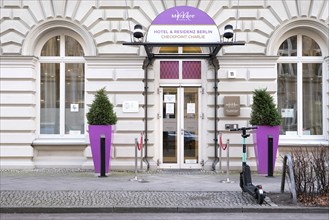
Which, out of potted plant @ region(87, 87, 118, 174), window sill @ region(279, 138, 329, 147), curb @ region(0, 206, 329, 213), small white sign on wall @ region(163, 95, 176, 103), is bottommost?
curb @ region(0, 206, 329, 213)

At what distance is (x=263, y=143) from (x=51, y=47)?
25.0 ft

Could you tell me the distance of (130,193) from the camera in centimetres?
1060

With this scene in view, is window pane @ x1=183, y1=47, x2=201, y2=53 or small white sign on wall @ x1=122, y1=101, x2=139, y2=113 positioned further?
window pane @ x1=183, y1=47, x2=201, y2=53

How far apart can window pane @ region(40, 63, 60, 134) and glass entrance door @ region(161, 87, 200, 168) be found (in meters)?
3.62

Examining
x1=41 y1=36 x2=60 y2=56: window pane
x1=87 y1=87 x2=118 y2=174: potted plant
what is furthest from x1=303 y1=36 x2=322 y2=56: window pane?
x1=41 y1=36 x2=60 y2=56: window pane

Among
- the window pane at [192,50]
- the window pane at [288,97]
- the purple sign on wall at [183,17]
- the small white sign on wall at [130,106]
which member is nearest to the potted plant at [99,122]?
the small white sign on wall at [130,106]

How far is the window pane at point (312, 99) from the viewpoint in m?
15.4

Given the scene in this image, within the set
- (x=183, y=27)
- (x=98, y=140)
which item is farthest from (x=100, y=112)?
(x=183, y=27)

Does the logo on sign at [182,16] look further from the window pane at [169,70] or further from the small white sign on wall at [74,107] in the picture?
the small white sign on wall at [74,107]

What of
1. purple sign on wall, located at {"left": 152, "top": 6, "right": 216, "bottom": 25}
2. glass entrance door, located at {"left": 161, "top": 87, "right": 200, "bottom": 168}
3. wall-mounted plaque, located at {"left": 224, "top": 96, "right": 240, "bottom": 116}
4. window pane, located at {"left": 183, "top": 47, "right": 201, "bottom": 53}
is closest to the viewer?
purple sign on wall, located at {"left": 152, "top": 6, "right": 216, "bottom": 25}

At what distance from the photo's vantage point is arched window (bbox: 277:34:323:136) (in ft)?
50.1

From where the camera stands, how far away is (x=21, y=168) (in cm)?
1466

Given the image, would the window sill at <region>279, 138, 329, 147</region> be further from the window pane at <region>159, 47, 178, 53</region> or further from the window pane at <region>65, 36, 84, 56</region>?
the window pane at <region>65, 36, 84, 56</region>

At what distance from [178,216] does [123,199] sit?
1.57 metres
